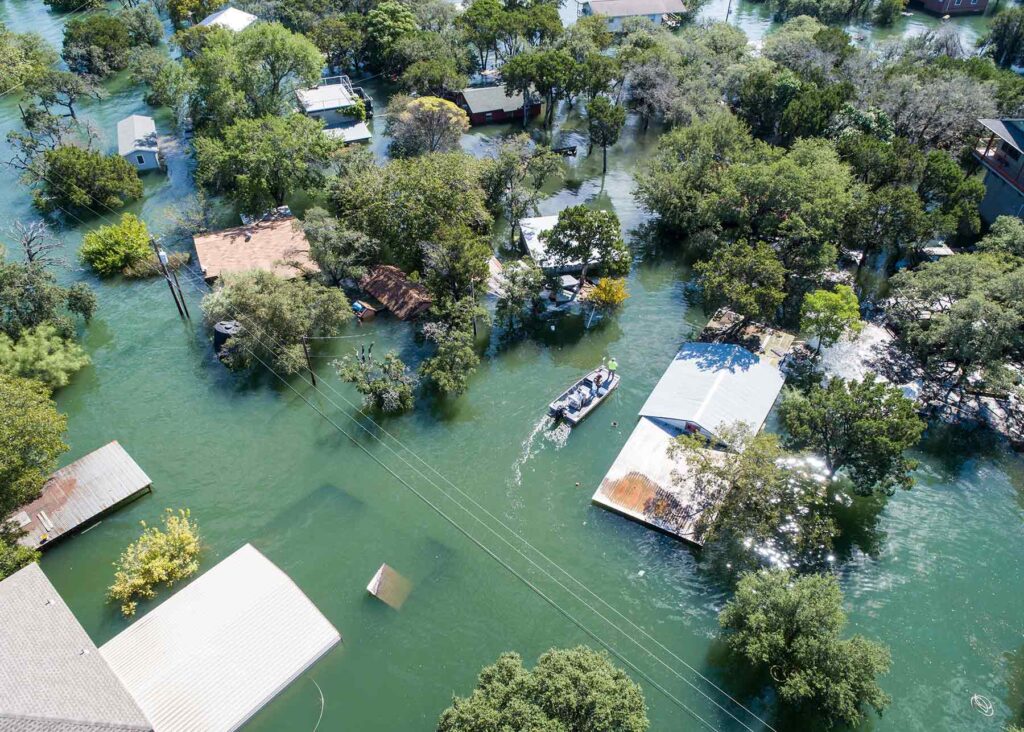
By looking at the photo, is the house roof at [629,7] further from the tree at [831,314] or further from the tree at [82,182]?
the tree at [831,314]

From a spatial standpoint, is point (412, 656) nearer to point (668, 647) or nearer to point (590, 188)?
point (668, 647)

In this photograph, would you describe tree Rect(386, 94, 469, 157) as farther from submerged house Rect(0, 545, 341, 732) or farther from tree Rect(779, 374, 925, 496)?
submerged house Rect(0, 545, 341, 732)

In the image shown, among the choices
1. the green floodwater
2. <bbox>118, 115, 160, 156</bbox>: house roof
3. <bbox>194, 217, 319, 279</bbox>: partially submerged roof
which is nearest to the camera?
the green floodwater

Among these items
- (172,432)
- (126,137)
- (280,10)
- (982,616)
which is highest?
(280,10)

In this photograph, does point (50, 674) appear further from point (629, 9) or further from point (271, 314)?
point (629, 9)

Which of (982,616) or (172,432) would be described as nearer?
(982,616)

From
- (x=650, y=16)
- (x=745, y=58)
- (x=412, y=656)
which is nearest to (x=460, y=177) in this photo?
(x=412, y=656)

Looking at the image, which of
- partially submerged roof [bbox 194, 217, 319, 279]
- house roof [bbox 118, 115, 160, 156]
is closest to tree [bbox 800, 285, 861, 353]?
partially submerged roof [bbox 194, 217, 319, 279]
